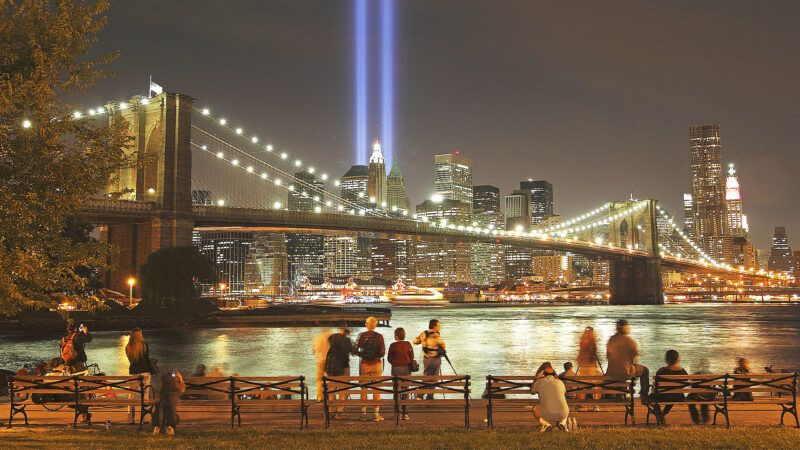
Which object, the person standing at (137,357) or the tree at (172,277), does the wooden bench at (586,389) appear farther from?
the tree at (172,277)

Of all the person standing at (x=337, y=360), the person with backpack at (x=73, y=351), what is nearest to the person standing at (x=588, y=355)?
the person standing at (x=337, y=360)

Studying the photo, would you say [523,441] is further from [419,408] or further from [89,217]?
[89,217]

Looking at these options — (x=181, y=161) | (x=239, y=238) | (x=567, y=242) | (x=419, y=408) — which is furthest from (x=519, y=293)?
(x=419, y=408)

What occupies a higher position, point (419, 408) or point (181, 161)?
point (181, 161)

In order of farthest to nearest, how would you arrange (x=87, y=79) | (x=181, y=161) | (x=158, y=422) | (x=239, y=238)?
(x=239, y=238) → (x=181, y=161) → (x=87, y=79) → (x=158, y=422)

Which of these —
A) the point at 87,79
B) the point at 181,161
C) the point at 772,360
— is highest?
the point at 181,161

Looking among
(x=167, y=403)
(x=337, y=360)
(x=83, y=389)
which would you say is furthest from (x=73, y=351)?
(x=337, y=360)

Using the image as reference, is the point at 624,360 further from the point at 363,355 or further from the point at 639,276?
the point at 639,276

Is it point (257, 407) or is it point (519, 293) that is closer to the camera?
point (257, 407)
